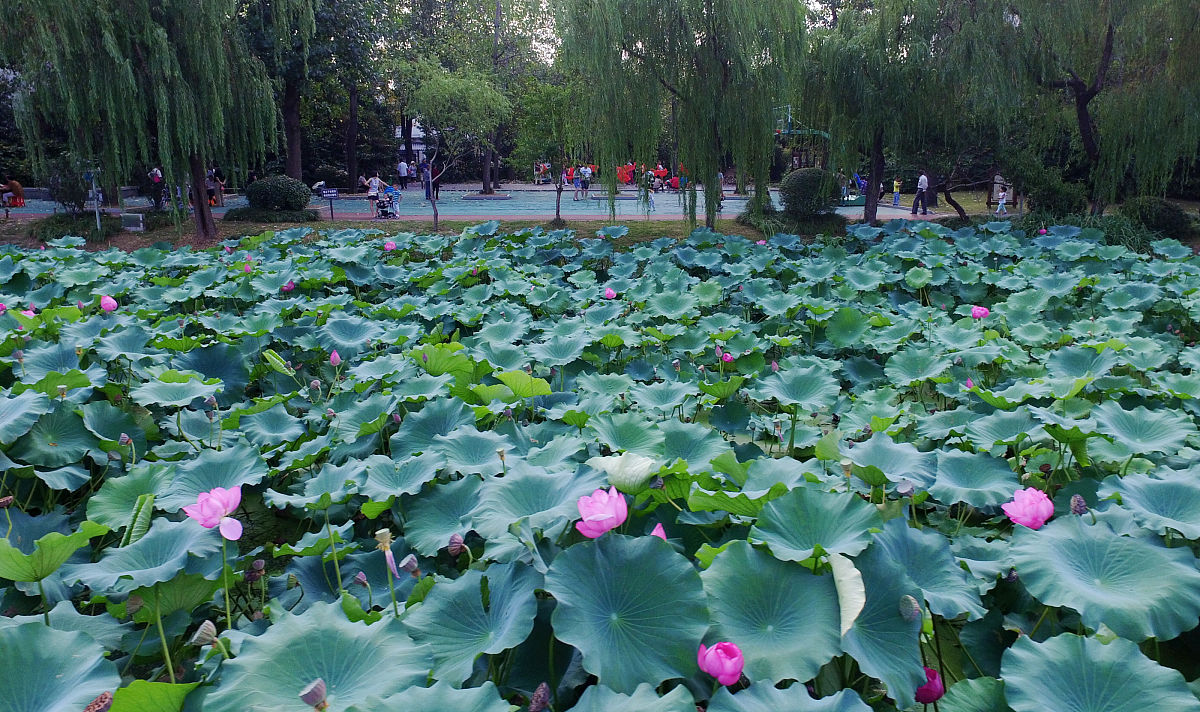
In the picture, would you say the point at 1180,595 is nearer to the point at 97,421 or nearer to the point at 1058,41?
the point at 97,421

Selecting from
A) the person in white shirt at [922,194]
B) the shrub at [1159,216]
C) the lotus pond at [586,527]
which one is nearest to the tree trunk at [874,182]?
the shrub at [1159,216]

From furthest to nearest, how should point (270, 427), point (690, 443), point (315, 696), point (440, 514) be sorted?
1. point (270, 427)
2. point (690, 443)
3. point (440, 514)
4. point (315, 696)

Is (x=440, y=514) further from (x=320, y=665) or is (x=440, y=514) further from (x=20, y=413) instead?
(x=20, y=413)

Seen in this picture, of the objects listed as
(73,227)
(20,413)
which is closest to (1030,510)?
(20,413)

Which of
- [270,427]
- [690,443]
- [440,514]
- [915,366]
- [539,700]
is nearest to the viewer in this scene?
[539,700]

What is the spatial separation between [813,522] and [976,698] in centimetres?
35

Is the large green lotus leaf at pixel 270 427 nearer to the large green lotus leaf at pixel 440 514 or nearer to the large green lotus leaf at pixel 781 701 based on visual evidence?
the large green lotus leaf at pixel 440 514

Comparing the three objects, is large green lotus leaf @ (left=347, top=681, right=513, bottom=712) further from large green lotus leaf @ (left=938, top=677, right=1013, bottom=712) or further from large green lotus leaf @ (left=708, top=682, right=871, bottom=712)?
large green lotus leaf @ (left=938, top=677, right=1013, bottom=712)

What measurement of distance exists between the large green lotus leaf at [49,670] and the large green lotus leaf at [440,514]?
61cm

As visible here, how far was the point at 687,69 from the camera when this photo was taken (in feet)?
29.2

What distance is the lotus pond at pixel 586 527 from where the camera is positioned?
43.6 inches

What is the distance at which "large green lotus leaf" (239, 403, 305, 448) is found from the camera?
2.40 meters

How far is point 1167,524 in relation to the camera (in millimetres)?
1398

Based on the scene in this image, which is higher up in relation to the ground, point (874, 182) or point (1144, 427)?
point (874, 182)
